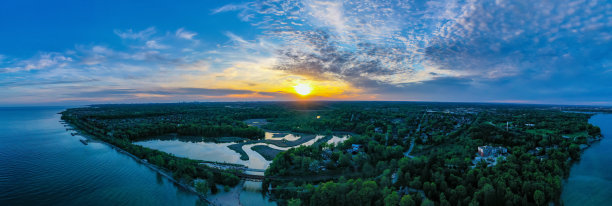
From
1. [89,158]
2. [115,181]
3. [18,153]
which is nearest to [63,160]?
[89,158]

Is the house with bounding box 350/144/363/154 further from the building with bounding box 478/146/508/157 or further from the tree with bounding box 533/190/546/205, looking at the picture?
the tree with bounding box 533/190/546/205

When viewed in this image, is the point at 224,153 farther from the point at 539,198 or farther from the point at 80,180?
the point at 539,198

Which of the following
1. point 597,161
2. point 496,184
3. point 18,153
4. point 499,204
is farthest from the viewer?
point 18,153

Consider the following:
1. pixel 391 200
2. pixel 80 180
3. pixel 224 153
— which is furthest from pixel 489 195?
pixel 80 180

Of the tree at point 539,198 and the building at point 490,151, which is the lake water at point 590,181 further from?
the building at point 490,151

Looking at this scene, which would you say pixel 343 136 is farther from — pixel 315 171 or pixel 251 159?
pixel 315 171

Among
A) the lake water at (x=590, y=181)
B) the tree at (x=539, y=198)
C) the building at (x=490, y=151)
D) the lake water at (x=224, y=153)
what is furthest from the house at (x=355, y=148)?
the lake water at (x=590, y=181)

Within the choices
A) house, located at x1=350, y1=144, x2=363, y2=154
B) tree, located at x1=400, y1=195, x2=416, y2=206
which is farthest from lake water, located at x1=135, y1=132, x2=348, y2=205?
house, located at x1=350, y1=144, x2=363, y2=154
